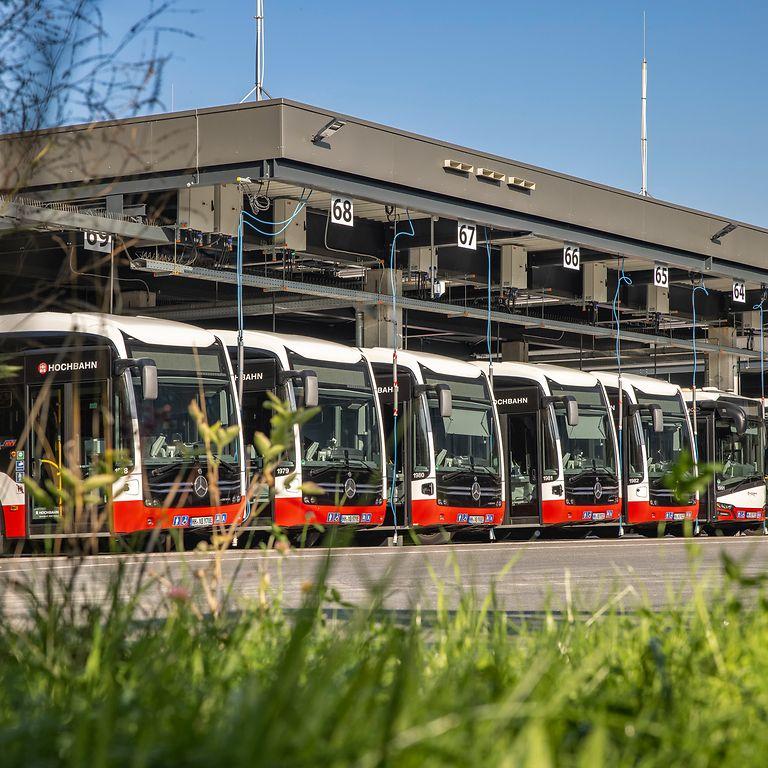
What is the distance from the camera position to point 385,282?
25.5 m

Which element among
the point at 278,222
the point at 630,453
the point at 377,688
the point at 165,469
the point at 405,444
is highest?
the point at 278,222

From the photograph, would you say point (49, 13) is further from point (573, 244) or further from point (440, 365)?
point (573, 244)

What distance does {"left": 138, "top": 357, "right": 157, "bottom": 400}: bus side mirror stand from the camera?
17812 mm

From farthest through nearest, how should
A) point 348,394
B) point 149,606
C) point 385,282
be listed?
point 385,282 → point 348,394 → point 149,606

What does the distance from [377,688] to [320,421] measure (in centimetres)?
1822

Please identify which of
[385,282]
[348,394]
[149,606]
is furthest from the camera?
[385,282]

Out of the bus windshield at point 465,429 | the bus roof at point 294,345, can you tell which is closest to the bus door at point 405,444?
the bus windshield at point 465,429

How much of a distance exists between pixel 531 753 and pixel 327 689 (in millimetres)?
745

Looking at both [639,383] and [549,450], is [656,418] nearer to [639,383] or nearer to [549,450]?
[639,383]

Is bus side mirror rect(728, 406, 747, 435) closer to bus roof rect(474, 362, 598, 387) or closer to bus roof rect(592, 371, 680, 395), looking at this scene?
bus roof rect(592, 371, 680, 395)

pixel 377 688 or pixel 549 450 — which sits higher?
pixel 549 450

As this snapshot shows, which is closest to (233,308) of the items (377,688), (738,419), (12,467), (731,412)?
(12,467)

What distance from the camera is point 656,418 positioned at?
29312 mm

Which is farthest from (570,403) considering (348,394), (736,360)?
(736,360)
